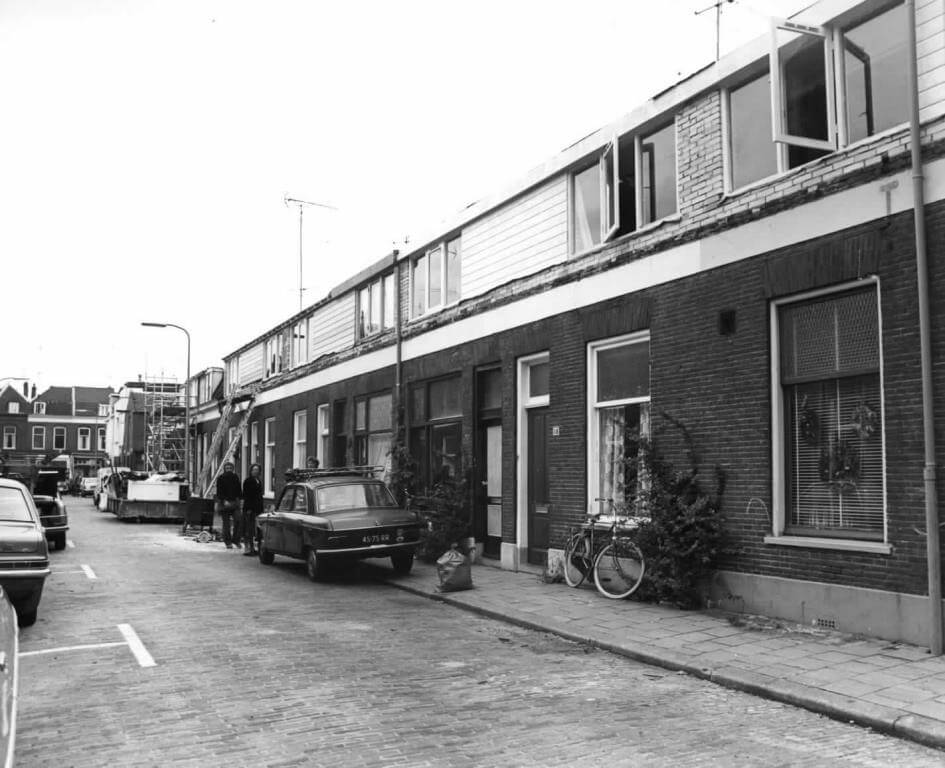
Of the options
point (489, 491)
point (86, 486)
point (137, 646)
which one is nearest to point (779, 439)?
point (489, 491)

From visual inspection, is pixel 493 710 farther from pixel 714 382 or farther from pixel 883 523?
pixel 714 382

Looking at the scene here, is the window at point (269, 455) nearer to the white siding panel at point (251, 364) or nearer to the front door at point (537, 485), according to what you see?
the white siding panel at point (251, 364)

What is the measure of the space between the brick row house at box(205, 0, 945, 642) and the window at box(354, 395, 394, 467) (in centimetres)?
417

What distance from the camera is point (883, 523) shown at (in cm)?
869

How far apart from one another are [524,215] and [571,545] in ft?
18.6

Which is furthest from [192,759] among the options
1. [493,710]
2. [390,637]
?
[390,637]

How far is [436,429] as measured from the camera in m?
17.7

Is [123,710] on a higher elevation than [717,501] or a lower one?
lower

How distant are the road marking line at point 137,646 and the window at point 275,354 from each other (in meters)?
19.5

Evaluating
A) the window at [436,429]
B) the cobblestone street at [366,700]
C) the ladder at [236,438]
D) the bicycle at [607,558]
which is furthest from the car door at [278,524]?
the ladder at [236,438]

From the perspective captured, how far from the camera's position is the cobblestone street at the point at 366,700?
5.47 metres

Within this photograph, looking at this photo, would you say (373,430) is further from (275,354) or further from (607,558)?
(607,558)

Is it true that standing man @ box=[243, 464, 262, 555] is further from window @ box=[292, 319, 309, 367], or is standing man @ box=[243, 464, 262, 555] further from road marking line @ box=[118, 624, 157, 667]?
road marking line @ box=[118, 624, 157, 667]

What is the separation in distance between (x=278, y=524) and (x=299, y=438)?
11416 mm
